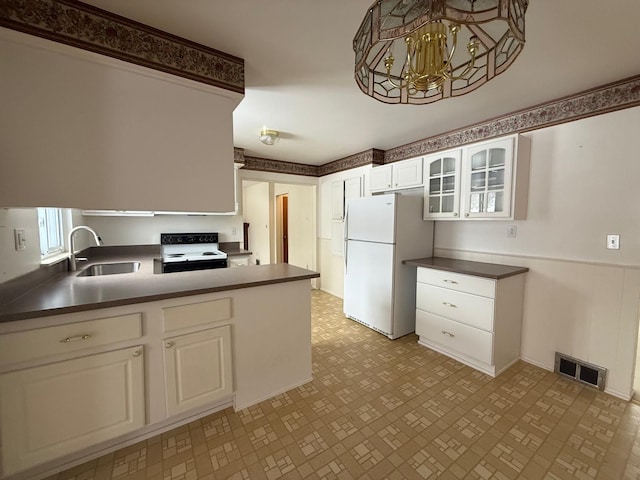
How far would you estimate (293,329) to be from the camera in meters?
1.94

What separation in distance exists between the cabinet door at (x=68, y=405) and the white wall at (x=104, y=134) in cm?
80

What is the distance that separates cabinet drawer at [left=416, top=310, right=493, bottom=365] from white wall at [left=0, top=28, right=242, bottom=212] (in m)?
2.19

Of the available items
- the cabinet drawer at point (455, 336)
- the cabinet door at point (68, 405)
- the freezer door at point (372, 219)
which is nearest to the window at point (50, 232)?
the cabinet door at point (68, 405)

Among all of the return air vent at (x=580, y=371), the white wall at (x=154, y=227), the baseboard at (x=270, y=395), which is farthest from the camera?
the white wall at (x=154, y=227)

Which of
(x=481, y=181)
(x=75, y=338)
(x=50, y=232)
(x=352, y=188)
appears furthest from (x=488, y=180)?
(x=50, y=232)

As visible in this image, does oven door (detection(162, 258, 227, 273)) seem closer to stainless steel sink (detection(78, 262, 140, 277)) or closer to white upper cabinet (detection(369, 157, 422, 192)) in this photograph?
stainless steel sink (detection(78, 262, 140, 277))

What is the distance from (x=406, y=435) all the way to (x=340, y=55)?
7.61ft

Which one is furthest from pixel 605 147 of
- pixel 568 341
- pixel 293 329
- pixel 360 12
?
pixel 293 329

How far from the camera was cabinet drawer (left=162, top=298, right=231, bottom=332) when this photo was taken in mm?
1473

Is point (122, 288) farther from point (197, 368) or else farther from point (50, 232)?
point (50, 232)

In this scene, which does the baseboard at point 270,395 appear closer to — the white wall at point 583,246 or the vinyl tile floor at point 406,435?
the vinyl tile floor at point 406,435

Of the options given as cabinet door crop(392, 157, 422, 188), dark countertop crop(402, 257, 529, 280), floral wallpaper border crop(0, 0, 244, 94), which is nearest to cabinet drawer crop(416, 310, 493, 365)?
dark countertop crop(402, 257, 529, 280)

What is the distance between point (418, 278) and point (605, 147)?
173 centimetres

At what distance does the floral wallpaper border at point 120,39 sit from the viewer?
3.92ft
